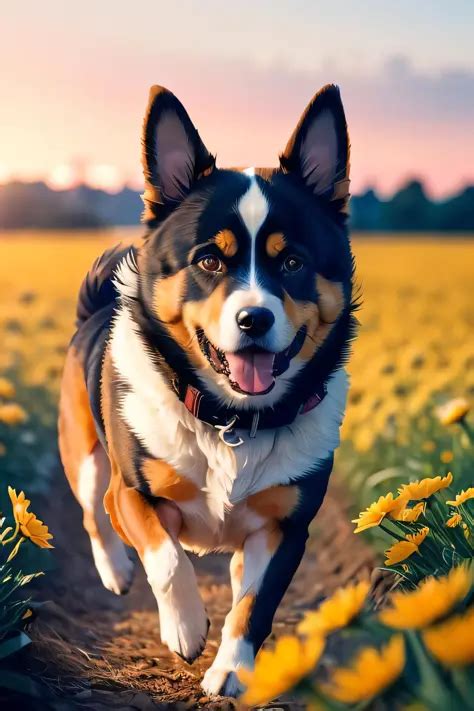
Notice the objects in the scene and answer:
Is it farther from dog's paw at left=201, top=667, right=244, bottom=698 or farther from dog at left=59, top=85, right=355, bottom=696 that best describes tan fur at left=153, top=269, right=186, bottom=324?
dog's paw at left=201, top=667, right=244, bottom=698

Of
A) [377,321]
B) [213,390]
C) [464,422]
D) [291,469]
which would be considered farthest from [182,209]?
[377,321]

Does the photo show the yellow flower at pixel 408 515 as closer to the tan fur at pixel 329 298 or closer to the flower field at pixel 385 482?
the flower field at pixel 385 482

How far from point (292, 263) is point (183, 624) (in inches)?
52.0

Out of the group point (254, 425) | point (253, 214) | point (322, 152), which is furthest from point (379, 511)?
point (322, 152)

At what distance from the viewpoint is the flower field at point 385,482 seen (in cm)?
205

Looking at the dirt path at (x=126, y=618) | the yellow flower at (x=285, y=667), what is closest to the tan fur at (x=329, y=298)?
the dirt path at (x=126, y=618)

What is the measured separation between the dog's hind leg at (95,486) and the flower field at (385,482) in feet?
1.06

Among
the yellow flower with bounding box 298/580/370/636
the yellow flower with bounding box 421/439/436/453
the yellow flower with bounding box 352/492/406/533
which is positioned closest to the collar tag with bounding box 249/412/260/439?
the yellow flower with bounding box 352/492/406/533

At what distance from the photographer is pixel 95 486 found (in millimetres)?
4328

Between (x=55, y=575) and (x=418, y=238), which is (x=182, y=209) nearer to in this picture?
(x=55, y=575)

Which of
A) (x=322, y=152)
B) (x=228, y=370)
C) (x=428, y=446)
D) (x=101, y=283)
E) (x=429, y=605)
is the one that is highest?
(x=322, y=152)

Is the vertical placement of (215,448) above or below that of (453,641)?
below

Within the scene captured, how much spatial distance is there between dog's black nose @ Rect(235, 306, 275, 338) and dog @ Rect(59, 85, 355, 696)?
4 cm

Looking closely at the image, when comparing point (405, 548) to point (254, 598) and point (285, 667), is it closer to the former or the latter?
point (254, 598)
